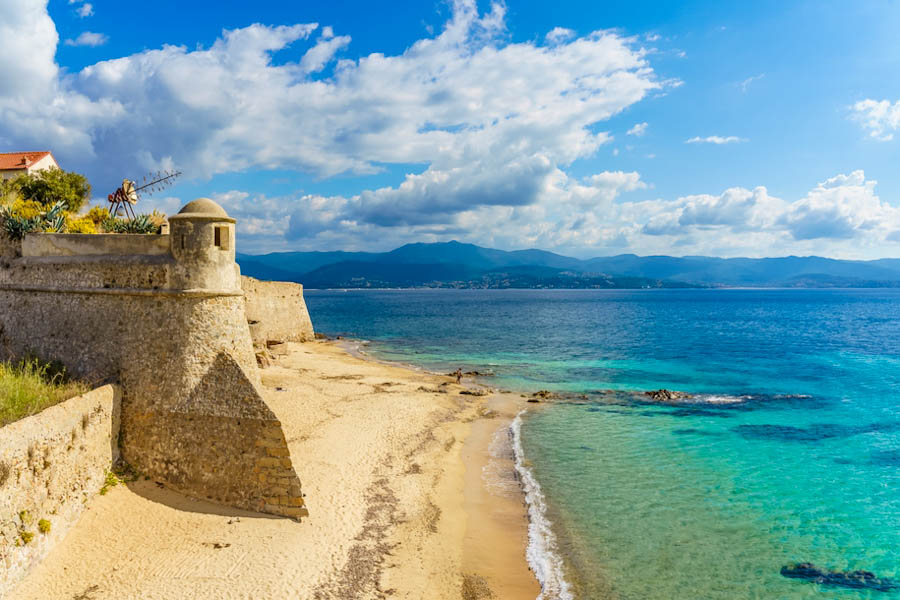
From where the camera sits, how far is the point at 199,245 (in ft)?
51.5

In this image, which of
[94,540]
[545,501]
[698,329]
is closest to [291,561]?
[94,540]

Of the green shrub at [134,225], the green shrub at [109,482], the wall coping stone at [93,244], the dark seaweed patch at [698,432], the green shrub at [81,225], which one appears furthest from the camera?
the dark seaweed patch at [698,432]

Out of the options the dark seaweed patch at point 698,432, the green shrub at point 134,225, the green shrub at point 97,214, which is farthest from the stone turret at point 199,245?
the dark seaweed patch at point 698,432

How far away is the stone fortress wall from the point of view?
1487 cm

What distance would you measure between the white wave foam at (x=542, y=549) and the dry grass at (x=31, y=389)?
13561 millimetres

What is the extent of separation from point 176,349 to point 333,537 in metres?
7.19

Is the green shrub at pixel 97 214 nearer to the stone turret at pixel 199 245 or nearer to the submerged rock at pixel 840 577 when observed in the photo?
the stone turret at pixel 199 245

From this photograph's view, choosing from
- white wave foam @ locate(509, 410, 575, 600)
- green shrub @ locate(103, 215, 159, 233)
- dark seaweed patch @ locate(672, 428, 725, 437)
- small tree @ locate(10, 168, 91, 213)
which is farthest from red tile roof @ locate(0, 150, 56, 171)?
dark seaweed patch @ locate(672, 428, 725, 437)

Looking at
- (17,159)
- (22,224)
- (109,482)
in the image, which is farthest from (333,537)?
(17,159)

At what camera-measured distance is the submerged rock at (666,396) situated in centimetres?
3459

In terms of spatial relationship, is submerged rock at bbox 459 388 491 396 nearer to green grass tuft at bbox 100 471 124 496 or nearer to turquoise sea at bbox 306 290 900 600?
turquoise sea at bbox 306 290 900 600

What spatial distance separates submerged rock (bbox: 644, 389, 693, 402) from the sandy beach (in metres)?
16.0

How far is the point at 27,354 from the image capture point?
674 inches

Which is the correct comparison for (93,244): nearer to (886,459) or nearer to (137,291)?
(137,291)
